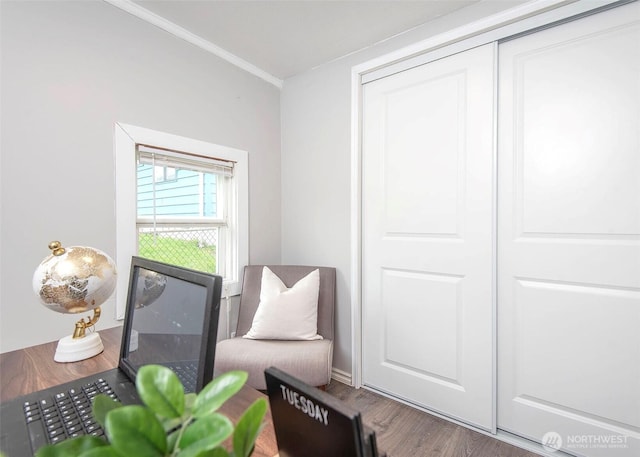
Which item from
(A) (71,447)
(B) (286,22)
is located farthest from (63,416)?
(B) (286,22)

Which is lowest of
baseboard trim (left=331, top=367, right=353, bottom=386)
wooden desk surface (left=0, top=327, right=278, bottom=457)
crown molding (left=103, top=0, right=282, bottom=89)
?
baseboard trim (left=331, top=367, right=353, bottom=386)

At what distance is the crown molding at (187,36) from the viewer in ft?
5.57

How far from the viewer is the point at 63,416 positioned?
0.70 meters

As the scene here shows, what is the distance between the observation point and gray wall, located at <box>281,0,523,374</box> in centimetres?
222

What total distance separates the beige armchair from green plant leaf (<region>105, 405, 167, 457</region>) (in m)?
1.29

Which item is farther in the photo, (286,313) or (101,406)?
(286,313)

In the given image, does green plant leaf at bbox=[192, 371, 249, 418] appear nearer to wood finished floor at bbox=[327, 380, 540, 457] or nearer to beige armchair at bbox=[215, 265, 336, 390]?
beige armchair at bbox=[215, 265, 336, 390]

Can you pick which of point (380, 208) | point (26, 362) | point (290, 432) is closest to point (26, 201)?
point (26, 362)

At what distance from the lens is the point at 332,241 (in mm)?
2305

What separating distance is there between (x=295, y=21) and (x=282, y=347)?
201 centimetres

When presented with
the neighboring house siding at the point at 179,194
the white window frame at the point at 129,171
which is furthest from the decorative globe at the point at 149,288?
the neighboring house siding at the point at 179,194

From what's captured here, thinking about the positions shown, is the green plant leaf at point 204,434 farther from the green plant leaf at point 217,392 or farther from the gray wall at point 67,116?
the gray wall at point 67,116

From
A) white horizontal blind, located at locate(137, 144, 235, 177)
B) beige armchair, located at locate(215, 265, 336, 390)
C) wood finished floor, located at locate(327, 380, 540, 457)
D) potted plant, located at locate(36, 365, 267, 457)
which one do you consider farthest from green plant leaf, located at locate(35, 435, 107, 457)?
white horizontal blind, located at locate(137, 144, 235, 177)

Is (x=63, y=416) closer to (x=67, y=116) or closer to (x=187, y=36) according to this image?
(x=67, y=116)
